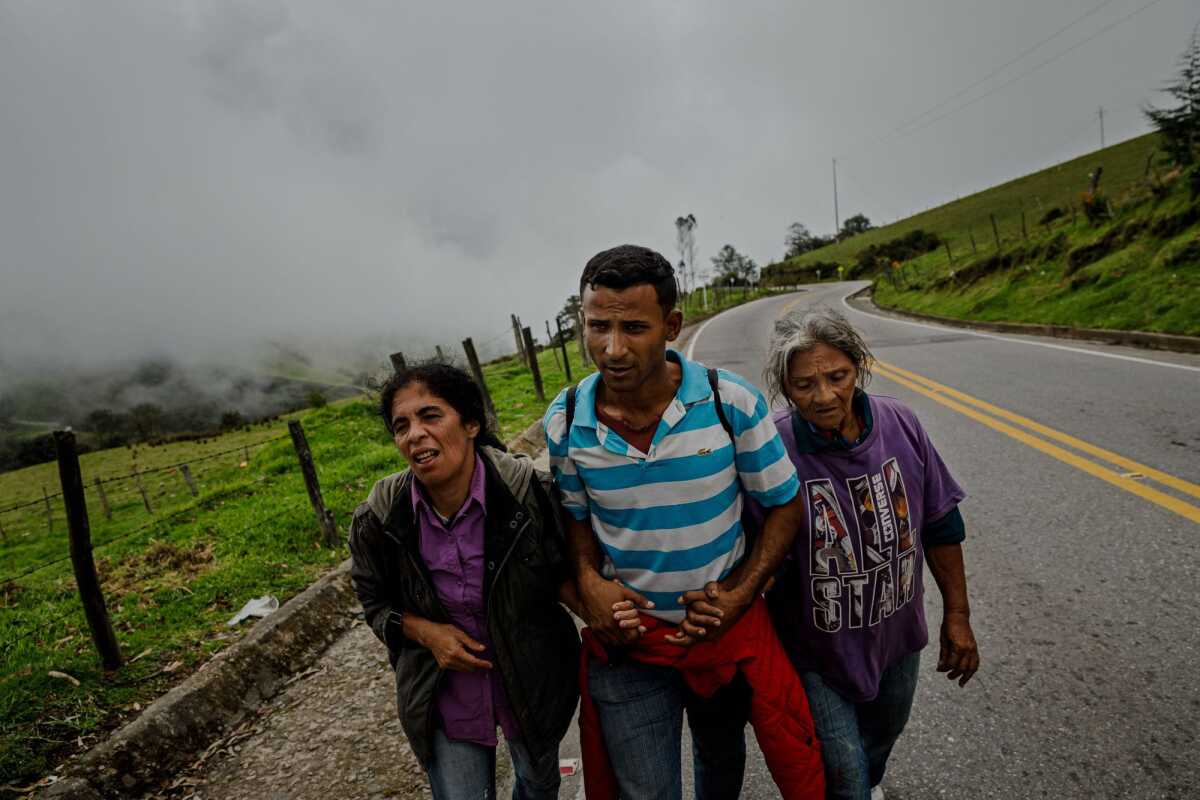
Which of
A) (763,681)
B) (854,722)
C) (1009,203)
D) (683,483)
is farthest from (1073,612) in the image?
(1009,203)

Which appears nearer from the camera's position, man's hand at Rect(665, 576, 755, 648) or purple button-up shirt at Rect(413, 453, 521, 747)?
man's hand at Rect(665, 576, 755, 648)

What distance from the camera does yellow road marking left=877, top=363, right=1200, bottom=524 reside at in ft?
11.8

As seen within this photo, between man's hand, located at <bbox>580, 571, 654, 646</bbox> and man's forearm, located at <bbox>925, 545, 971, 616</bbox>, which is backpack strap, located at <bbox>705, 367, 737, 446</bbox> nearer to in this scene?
man's hand, located at <bbox>580, 571, 654, 646</bbox>

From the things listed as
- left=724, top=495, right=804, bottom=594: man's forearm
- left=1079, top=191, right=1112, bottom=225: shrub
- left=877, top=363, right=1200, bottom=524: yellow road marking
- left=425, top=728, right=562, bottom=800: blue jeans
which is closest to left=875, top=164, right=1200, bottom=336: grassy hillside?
left=1079, top=191, right=1112, bottom=225: shrub

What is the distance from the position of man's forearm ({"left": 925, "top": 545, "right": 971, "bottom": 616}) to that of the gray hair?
595 mm

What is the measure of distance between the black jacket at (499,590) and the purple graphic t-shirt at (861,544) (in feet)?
2.50

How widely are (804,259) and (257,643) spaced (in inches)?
2725

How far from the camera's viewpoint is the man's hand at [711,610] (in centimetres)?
146

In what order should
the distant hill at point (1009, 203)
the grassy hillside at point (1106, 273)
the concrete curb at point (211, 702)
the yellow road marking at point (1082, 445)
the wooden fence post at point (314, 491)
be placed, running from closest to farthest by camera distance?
the concrete curb at point (211, 702), the yellow road marking at point (1082, 445), the wooden fence post at point (314, 491), the grassy hillside at point (1106, 273), the distant hill at point (1009, 203)

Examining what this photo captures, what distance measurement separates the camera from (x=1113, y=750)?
2.00 metres

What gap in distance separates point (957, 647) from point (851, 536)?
0.60 metres

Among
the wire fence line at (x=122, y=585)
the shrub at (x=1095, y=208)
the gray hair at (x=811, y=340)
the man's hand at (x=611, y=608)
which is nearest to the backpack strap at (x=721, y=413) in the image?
the gray hair at (x=811, y=340)

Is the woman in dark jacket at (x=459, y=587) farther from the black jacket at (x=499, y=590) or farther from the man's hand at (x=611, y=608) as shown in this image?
the man's hand at (x=611, y=608)

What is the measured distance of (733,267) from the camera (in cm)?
7056
